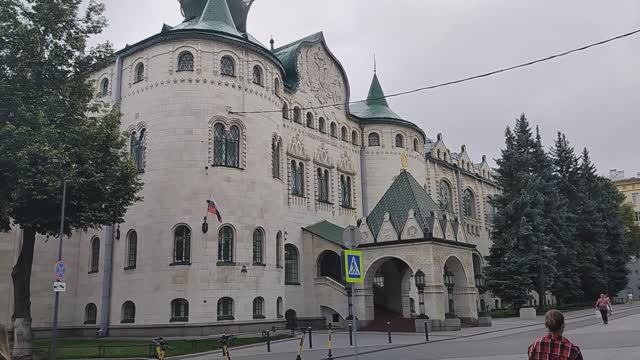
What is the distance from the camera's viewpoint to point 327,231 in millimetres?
38000

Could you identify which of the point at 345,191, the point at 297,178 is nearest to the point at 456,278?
the point at 297,178

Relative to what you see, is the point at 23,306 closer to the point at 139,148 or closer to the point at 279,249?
the point at 139,148

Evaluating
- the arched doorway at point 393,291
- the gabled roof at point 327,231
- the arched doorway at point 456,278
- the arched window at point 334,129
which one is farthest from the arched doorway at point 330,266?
the arched window at point 334,129

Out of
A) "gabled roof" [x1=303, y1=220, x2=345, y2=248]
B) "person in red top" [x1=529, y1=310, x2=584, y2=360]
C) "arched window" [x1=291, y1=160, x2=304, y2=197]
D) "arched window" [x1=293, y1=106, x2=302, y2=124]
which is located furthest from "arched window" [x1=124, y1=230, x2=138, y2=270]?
"person in red top" [x1=529, y1=310, x2=584, y2=360]

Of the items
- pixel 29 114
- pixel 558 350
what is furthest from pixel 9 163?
pixel 558 350

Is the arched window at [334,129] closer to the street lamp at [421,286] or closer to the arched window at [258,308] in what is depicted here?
the street lamp at [421,286]

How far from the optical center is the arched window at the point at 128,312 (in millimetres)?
29619

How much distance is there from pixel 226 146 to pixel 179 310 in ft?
29.2

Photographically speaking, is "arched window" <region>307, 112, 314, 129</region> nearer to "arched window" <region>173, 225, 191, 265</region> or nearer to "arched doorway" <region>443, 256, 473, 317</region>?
"arched doorway" <region>443, 256, 473, 317</region>

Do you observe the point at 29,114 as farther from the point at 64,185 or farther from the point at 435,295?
the point at 435,295

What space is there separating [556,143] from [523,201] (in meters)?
15.1

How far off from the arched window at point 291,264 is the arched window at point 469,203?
30.2m

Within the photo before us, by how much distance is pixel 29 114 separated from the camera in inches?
741

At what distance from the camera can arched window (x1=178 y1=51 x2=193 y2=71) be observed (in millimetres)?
31766
